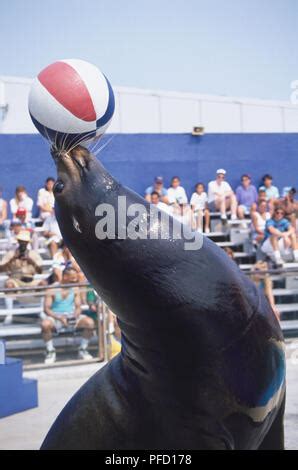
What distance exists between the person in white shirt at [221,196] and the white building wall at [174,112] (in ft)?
7.57

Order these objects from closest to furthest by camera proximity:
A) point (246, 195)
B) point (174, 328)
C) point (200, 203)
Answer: point (174, 328) < point (200, 203) < point (246, 195)

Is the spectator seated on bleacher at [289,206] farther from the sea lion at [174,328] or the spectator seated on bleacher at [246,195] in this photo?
the sea lion at [174,328]

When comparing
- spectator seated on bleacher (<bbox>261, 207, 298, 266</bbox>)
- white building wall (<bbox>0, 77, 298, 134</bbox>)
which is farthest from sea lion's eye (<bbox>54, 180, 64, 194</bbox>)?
white building wall (<bbox>0, 77, 298, 134</bbox>)

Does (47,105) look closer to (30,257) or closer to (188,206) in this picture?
(30,257)

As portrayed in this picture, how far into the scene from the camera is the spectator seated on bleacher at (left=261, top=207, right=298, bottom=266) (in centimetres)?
1244

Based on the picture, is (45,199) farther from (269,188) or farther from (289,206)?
(269,188)

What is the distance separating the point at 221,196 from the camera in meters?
14.8

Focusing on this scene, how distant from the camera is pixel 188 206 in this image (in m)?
13.9

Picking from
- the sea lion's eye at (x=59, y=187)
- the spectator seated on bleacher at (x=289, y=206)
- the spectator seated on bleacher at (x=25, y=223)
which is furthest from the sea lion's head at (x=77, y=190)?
the spectator seated on bleacher at (x=289, y=206)

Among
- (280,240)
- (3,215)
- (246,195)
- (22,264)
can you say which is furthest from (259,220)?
(22,264)

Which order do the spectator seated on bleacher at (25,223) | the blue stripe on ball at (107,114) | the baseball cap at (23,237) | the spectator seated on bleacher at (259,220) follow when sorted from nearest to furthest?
the blue stripe on ball at (107,114), the baseball cap at (23,237), the spectator seated on bleacher at (25,223), the spectator seated on bleacher at (259,220)

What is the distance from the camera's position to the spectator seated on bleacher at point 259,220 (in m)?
13.4

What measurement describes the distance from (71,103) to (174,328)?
1055 mm

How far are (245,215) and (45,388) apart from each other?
23.0 ft
